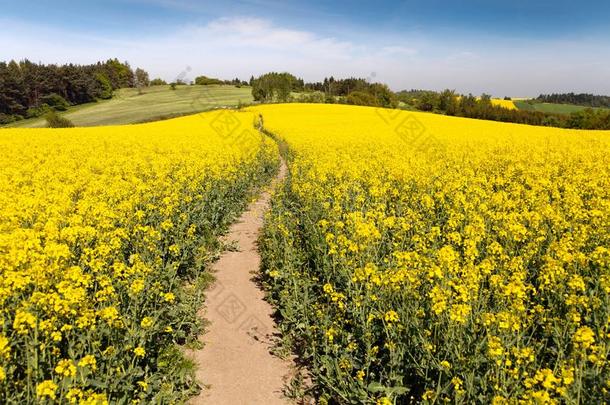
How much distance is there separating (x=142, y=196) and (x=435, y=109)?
256 ft

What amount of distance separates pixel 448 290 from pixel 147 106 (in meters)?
84.5

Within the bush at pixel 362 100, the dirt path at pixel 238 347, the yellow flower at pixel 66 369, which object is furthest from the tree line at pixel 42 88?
→ the yellow flower at pixel 66 369

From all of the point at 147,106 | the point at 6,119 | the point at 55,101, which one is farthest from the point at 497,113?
the point at 6,119

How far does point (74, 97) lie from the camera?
8644cm

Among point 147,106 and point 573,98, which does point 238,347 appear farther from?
point 573,98

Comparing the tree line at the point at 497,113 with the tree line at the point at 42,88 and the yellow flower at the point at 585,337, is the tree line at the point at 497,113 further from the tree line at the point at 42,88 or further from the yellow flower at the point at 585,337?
the tree line at the point at 42,88

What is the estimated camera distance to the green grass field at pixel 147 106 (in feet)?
218

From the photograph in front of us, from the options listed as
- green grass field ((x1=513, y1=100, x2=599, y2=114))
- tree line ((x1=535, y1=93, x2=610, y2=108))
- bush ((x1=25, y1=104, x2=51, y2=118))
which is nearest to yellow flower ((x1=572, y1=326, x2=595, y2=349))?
green grass field ((x1=513, y1=100, x2=599, y2=114))

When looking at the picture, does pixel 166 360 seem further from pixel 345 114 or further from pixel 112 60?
pixel 112 60

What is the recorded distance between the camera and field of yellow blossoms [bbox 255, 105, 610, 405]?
151 inches

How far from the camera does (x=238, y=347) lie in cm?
634

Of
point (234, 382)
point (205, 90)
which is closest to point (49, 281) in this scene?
point (234, 382)

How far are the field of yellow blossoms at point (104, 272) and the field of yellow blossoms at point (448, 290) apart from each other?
196 cm

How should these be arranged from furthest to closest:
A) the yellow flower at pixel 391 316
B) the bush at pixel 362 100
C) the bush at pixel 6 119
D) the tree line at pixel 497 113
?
1. the bush at pixel 362 100
2. the bush at pixel 6 119
3. the tree line at pixel 497 113
4. the yellow flower at pixel 391 316
